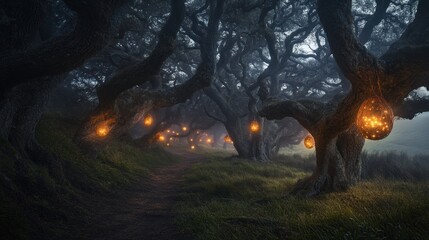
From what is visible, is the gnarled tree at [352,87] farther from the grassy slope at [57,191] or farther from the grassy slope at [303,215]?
the grassy slope at [57,191]

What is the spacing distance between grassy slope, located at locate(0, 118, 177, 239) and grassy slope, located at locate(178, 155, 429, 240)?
2.64 meters

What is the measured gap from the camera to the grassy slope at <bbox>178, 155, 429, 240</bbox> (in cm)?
418

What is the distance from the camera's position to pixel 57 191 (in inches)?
315

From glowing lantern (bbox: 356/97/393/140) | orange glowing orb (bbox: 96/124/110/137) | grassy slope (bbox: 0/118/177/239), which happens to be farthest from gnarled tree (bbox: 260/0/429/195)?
orange glowing orb (bbox: 96/124/110/137)

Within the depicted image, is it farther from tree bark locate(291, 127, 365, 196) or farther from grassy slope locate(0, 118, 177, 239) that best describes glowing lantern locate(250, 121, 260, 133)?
tree bark locate(291, 127, 365, 196)

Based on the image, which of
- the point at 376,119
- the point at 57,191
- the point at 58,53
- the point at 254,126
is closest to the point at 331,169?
the point at 376,119

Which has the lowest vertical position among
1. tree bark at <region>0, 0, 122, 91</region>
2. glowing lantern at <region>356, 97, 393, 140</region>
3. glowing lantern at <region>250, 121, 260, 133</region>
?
glowing lantern at <region>356, 97, 393, 140</region>

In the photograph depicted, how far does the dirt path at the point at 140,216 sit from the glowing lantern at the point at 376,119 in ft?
13.0

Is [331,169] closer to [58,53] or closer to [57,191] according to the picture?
[57,191]

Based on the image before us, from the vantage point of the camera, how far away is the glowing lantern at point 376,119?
5.04m

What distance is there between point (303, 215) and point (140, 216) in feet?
14.6

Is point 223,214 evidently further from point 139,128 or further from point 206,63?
point 139,128

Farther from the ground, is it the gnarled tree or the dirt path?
the gnarled tree

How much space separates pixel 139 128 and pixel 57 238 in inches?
1485
